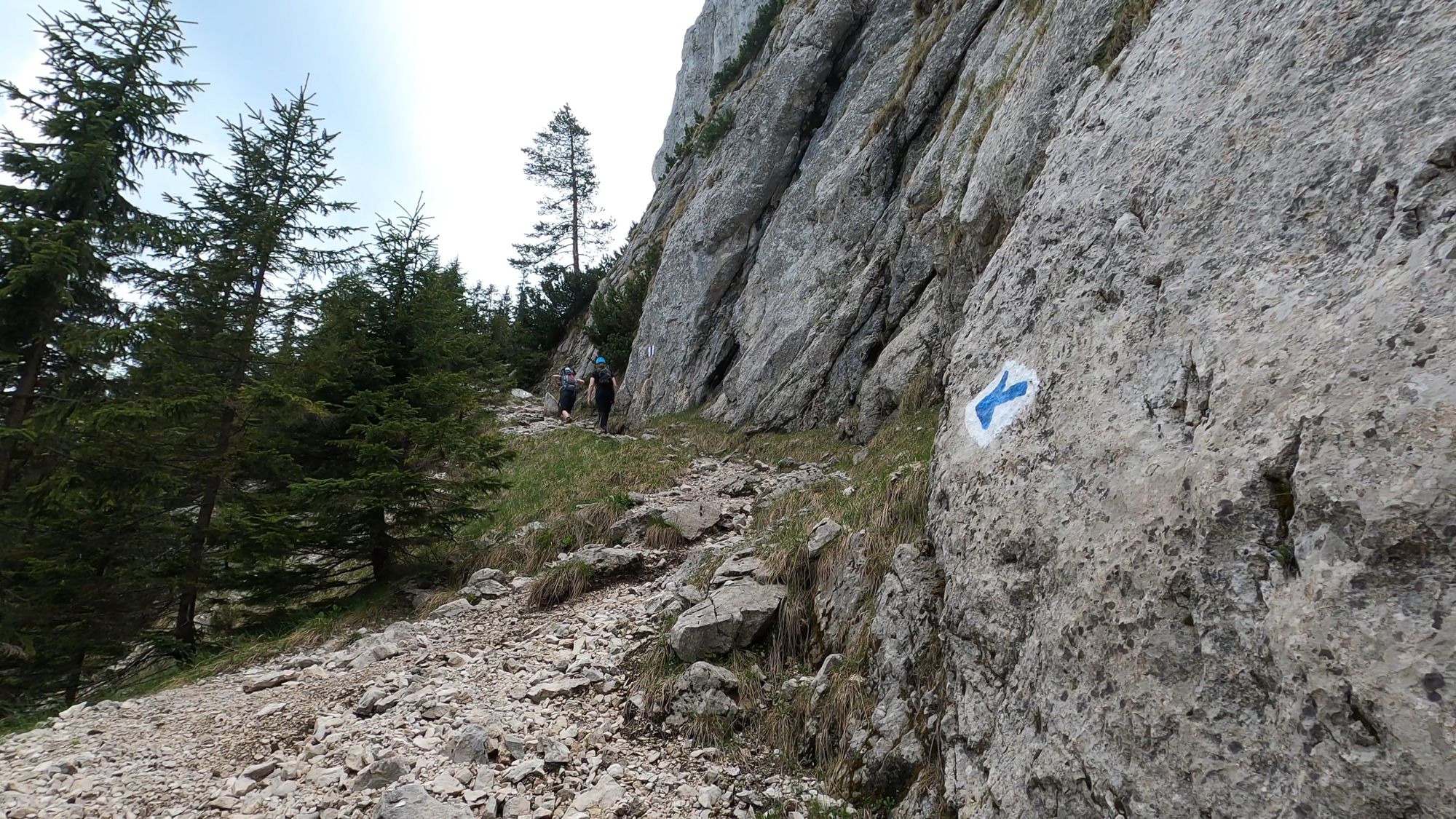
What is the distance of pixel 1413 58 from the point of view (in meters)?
2.62

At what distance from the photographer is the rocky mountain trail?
4457 millimetres

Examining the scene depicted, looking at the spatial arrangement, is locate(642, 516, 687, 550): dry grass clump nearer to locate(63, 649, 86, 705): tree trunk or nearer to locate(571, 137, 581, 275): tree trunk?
locate(63, 649, 86, 705): tree trunk

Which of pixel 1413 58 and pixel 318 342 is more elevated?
pixel 318 342

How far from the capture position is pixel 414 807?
13.8 feet

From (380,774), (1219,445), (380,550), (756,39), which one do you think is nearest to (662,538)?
(380,550)

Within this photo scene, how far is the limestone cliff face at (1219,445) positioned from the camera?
196cm

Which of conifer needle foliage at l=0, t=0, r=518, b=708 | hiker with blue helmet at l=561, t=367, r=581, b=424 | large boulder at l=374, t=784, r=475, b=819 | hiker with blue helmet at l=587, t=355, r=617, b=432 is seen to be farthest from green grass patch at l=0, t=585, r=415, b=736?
hiker with blue helmet at l=561, t=367, r=581, b=424

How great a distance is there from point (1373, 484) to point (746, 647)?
456 centimetres

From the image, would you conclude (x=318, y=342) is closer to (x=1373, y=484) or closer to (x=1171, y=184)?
(x=1171, y=184)

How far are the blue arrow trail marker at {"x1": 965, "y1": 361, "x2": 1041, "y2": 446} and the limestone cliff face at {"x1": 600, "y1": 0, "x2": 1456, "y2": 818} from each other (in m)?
0.02

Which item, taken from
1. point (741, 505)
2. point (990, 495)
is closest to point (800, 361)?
point (741, 505)

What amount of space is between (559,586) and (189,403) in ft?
18.7

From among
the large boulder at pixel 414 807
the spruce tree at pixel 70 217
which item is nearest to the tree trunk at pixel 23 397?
the spruce tree at pixel 70 217

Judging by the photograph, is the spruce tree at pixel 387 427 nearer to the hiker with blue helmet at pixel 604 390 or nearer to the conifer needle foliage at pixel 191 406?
the conifer needle foliage at pixel 191 406
